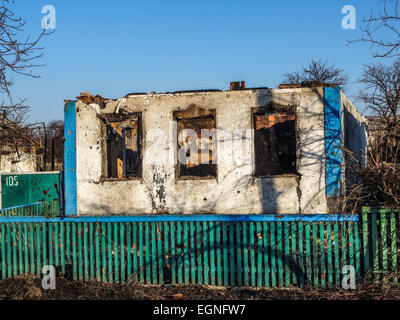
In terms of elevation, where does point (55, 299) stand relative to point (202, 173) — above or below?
below

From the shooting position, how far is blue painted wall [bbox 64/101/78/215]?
977 cm

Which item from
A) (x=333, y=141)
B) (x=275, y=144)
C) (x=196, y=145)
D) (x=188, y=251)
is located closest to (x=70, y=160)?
(x=188, y=251)

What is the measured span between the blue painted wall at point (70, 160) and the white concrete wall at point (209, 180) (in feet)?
0.41

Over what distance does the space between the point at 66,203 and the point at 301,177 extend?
5.54m

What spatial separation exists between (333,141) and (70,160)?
613 cm

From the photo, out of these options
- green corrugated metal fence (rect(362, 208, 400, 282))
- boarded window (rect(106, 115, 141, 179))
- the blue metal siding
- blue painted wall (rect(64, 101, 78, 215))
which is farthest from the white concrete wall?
green corrugated metal fence (rect(362, 208, 400, 282))

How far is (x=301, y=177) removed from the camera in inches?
354

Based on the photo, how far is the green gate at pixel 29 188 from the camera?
50.6 ft

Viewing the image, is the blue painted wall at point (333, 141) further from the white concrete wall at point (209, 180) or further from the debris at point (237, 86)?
the debris at point (237, 86)

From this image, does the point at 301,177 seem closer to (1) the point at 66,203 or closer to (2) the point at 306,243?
(2) the point at 306,243

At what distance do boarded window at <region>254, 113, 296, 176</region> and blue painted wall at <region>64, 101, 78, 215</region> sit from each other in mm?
8076

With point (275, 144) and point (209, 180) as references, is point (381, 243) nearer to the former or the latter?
point (209, 180)
